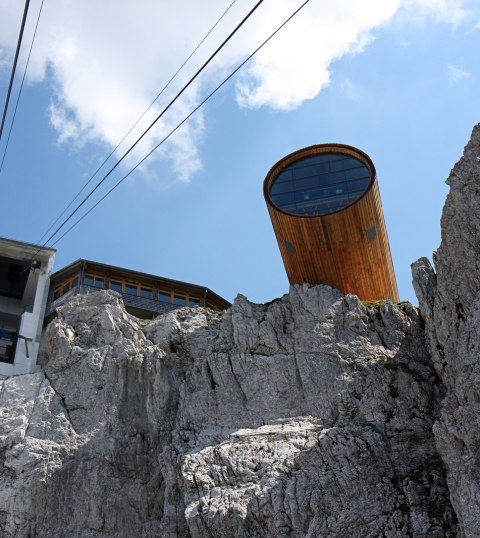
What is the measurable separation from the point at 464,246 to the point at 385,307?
5.96m

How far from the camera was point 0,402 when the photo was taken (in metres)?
25.8

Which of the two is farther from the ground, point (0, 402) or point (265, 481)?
point (0, 402)

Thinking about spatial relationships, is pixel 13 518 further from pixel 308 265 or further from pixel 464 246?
pixel 464 246

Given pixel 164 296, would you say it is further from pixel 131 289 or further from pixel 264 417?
pixel 264 417

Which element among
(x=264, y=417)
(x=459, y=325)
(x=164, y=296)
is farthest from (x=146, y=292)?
(x=459, y=325)

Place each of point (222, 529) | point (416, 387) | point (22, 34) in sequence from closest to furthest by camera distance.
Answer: point (22, 34) → point (222, 529) → point (416, 387)

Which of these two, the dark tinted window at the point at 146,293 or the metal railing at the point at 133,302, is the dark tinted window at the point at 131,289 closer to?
the metal railing at the point at 133,302

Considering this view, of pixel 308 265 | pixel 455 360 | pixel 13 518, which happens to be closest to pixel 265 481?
pixel 455 360

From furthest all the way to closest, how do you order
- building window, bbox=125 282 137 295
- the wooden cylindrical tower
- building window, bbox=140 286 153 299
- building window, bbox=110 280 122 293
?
building window, bbox=140 286 153 299 → building window, bbox=125 282 137 295 → building window, bbox=110 280 122 293 → the wooden cylindrical tower

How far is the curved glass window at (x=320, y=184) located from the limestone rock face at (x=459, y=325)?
630cm

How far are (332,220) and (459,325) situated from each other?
8.52 m

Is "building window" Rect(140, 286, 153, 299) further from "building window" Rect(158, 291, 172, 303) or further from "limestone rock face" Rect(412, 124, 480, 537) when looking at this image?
"limestone rock face" Rect(412, 124, 480, 537)

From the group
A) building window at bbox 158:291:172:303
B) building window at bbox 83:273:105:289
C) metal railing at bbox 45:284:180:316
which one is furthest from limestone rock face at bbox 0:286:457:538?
building window at bbox 158:291:172:303

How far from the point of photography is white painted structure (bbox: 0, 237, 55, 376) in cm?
3073
